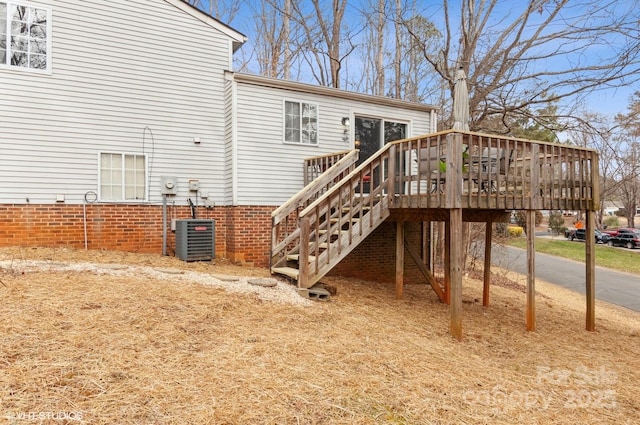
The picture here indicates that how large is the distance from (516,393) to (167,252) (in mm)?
6626

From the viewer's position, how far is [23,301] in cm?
386

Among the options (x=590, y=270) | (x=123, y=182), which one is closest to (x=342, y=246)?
(x=123, y=182)

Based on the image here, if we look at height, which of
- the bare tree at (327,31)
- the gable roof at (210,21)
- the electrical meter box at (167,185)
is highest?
the bare tree at (327,31)

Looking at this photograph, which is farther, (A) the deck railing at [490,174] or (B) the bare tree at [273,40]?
(B) the bare tree at [273,40]

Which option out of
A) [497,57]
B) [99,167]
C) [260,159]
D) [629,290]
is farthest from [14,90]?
[629,290]

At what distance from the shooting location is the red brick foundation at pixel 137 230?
6.88m

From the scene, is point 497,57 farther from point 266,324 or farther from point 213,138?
point 266,324

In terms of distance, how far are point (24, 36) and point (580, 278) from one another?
68.6ft

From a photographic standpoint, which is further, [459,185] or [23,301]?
[459,185]

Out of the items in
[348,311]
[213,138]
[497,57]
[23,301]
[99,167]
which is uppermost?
[497,57]

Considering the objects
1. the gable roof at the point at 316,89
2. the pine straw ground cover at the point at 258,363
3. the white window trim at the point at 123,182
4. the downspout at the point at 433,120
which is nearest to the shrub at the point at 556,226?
the downspout at the point at 433,120

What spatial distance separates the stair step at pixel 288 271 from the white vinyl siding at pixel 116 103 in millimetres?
2632

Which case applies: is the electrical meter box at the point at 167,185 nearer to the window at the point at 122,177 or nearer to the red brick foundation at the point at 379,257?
the window at the point at 122,177

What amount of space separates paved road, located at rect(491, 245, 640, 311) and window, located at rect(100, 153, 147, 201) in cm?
1395
